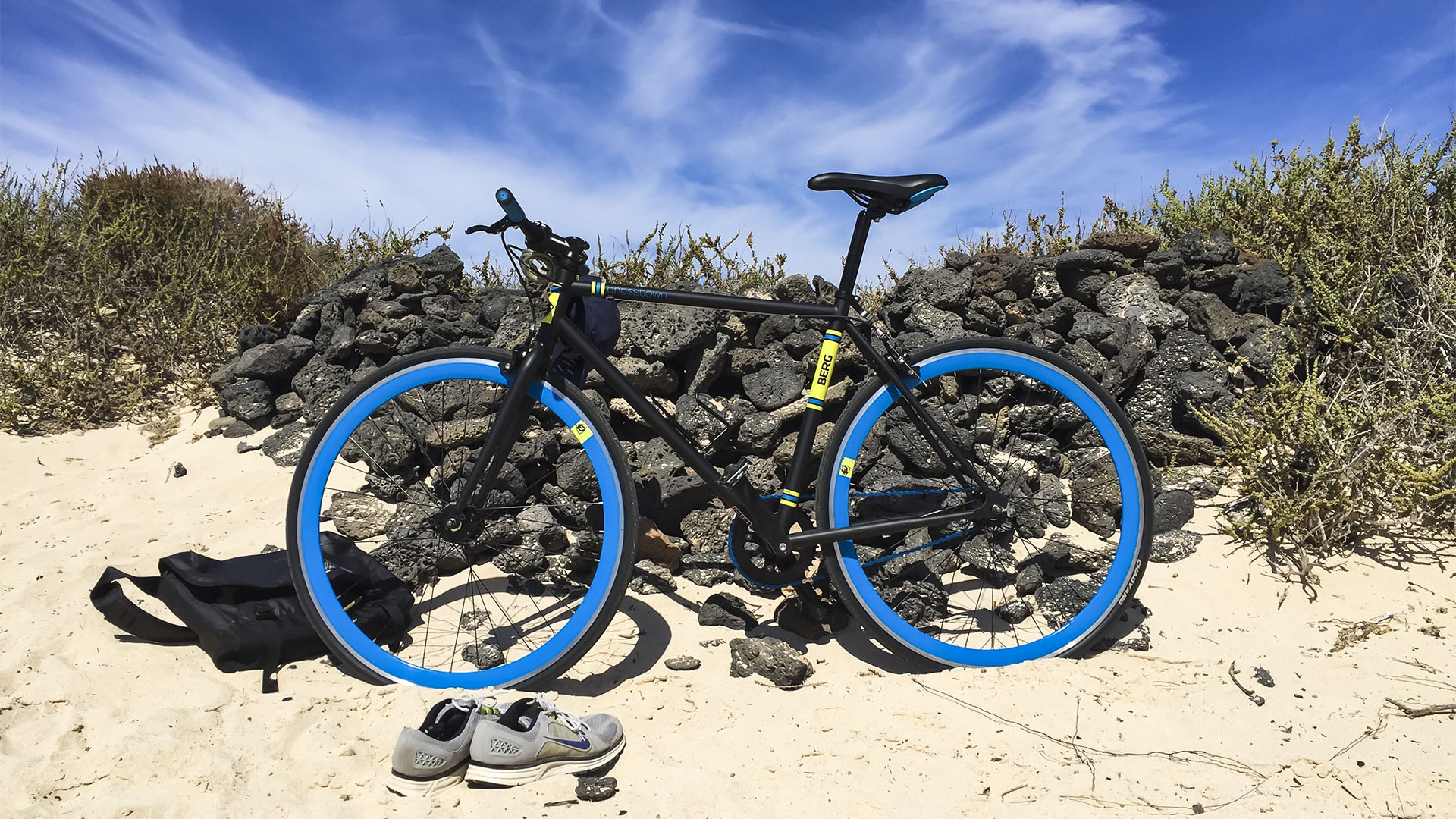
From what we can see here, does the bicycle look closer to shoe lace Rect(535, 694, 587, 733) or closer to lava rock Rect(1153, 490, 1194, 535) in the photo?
lava rock Rect(1153, 490, 1194, 535)

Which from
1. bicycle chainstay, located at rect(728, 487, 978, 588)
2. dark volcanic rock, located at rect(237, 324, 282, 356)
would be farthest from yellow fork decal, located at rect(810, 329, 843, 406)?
dark volcanic rock, located at rect(237, 324, 282, 356)

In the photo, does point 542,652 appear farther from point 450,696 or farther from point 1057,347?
point 1057,347

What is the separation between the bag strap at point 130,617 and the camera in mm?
2859

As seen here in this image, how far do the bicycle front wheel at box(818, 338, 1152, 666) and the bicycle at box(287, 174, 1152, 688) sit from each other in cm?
1

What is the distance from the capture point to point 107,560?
3.54 meters

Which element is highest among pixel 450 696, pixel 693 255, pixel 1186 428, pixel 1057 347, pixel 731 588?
pixel 693 255

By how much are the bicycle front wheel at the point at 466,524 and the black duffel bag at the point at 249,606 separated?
0.12 meters

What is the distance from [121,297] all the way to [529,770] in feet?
20.5

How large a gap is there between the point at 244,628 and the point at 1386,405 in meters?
5.19

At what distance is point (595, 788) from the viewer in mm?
2268

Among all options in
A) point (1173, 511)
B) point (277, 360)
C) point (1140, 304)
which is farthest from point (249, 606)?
point (1140, 304)

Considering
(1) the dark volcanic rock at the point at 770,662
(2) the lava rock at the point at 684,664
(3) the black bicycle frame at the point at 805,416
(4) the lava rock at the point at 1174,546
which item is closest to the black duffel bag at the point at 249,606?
(3) the black bicycle frame at the point at 805,416

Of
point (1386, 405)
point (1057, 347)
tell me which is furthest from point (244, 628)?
point (1386, 405)

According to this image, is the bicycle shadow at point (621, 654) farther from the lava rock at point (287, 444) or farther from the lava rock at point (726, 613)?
the lava rock at point (287, 444)
